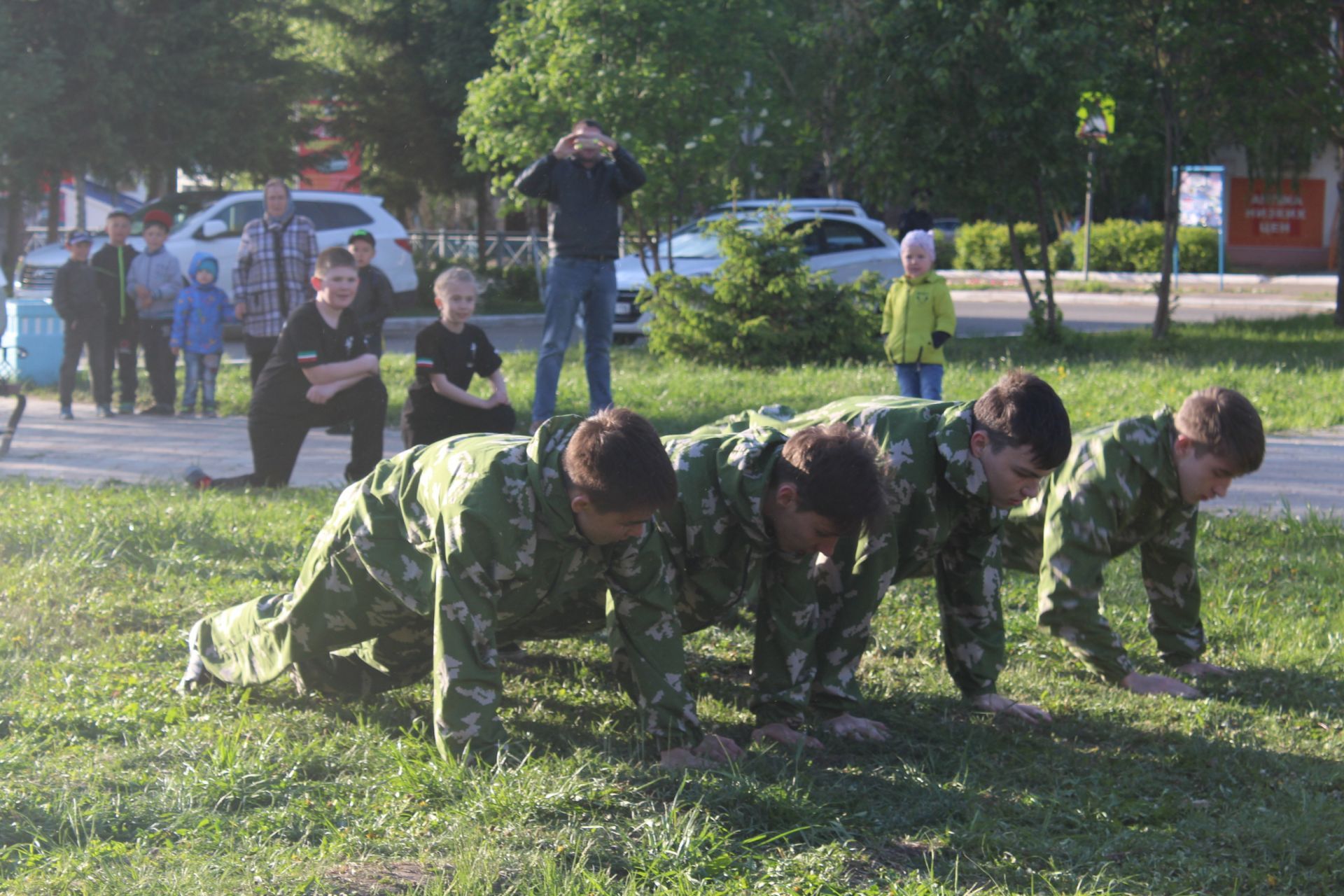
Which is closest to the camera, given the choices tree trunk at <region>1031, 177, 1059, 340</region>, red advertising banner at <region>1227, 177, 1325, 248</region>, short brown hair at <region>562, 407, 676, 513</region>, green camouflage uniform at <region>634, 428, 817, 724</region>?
short brown hair at <region>562, 407, 676, 513</region>

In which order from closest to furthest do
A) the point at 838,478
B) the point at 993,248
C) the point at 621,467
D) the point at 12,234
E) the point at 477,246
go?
the point at 621,467 < the point at 838,478 < the point at 12,234 < the point at 477,246 < the point at 993,248

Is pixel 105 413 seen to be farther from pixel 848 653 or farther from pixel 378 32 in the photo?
pixel 378 32

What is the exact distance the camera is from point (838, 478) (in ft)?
12.0

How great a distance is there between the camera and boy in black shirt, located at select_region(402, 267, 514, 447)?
720 cm

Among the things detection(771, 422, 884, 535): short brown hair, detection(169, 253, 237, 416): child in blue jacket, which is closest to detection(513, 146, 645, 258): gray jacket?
detection(169, 253, 237, 416): child in blue jacket

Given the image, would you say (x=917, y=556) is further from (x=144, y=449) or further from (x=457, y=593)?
(x=144, y=449)

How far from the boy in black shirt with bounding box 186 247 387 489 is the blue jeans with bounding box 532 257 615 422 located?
1.64 meters

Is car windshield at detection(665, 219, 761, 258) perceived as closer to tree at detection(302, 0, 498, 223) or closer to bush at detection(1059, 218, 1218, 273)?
tree at detection(302, 0, 498, 223)

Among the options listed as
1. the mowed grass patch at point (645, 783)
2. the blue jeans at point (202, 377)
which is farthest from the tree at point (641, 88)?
the mowed grass patch at point (645, 783)

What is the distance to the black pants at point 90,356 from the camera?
1189 centimetres

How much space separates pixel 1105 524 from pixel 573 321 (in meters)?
5.29

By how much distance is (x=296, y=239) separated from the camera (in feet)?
33.4

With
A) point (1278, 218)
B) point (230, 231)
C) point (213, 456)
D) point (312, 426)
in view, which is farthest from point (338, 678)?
point (1278, 218)

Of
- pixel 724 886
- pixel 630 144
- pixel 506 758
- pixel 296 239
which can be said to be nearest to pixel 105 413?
pixel 296 239
